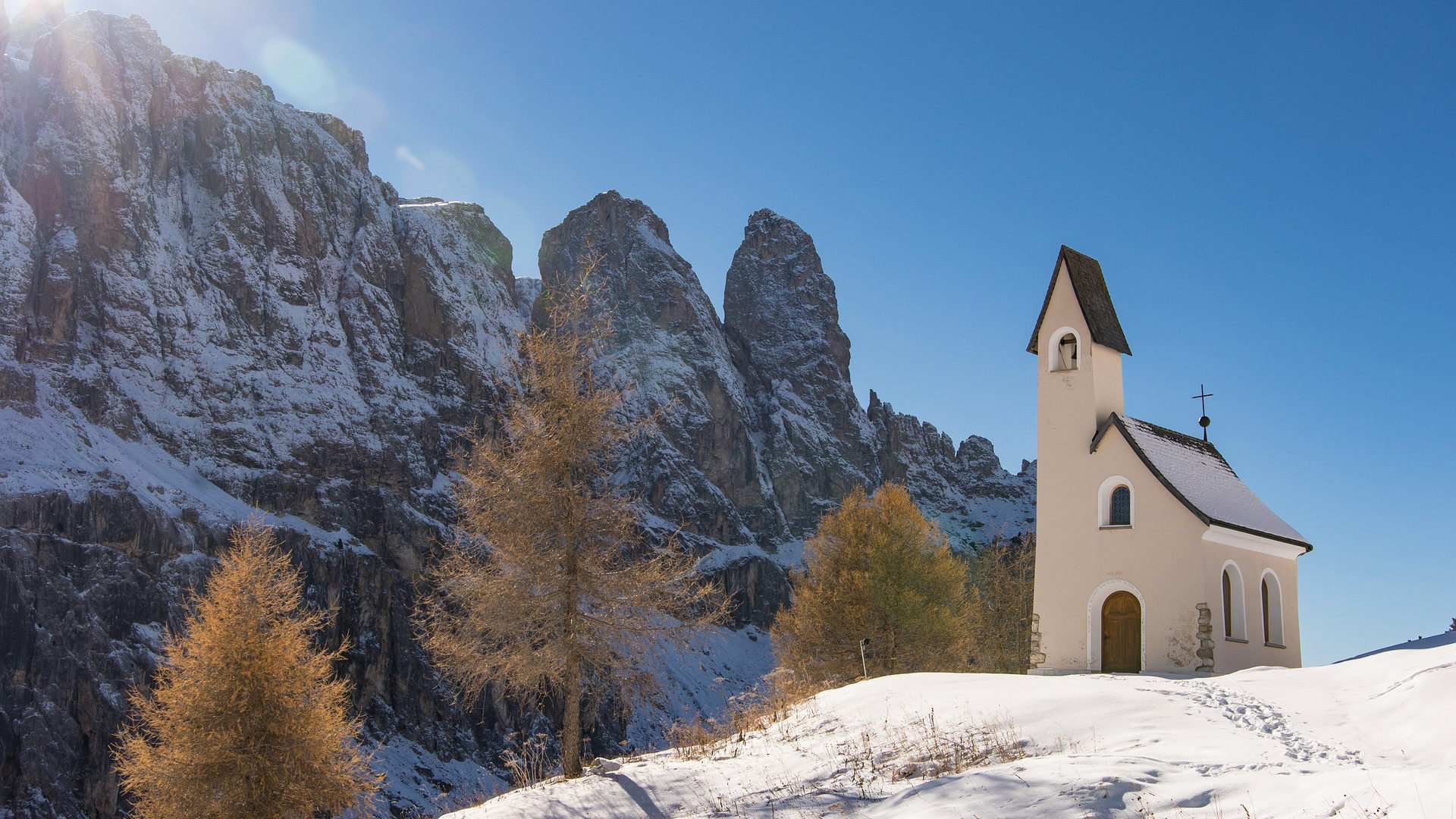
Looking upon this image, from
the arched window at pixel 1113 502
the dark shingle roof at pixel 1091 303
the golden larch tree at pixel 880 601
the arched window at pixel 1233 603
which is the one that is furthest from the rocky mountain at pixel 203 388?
the arched window at pixel 1233 603

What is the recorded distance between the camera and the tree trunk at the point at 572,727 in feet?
47.5

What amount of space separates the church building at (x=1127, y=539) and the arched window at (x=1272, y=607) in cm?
3

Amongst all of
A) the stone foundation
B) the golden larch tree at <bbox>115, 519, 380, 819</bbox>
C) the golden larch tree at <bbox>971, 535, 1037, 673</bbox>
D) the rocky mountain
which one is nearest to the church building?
the stone foundation

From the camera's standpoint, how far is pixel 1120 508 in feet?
81.3

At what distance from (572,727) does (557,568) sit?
2.32 metres

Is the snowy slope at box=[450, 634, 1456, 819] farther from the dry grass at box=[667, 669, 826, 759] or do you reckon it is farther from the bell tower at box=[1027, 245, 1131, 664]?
the bell tower at box=[1027, 245, 1131, 664]

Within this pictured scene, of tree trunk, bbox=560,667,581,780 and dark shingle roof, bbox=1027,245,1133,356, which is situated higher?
dark shingle roof, bbox=1027,245,1133,356

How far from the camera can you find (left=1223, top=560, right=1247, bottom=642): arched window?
23.8 m

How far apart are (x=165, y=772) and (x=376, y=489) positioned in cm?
11493

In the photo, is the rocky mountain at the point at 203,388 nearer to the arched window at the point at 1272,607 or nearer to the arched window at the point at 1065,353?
the arched window at the point at 1065,353

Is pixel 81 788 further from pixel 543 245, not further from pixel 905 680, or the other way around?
pixel 543 245

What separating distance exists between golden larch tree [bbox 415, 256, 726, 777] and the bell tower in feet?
39.3

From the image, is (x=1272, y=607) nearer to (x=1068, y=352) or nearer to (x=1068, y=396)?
(x=1068, y=396)

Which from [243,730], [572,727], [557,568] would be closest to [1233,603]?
[572,727]
